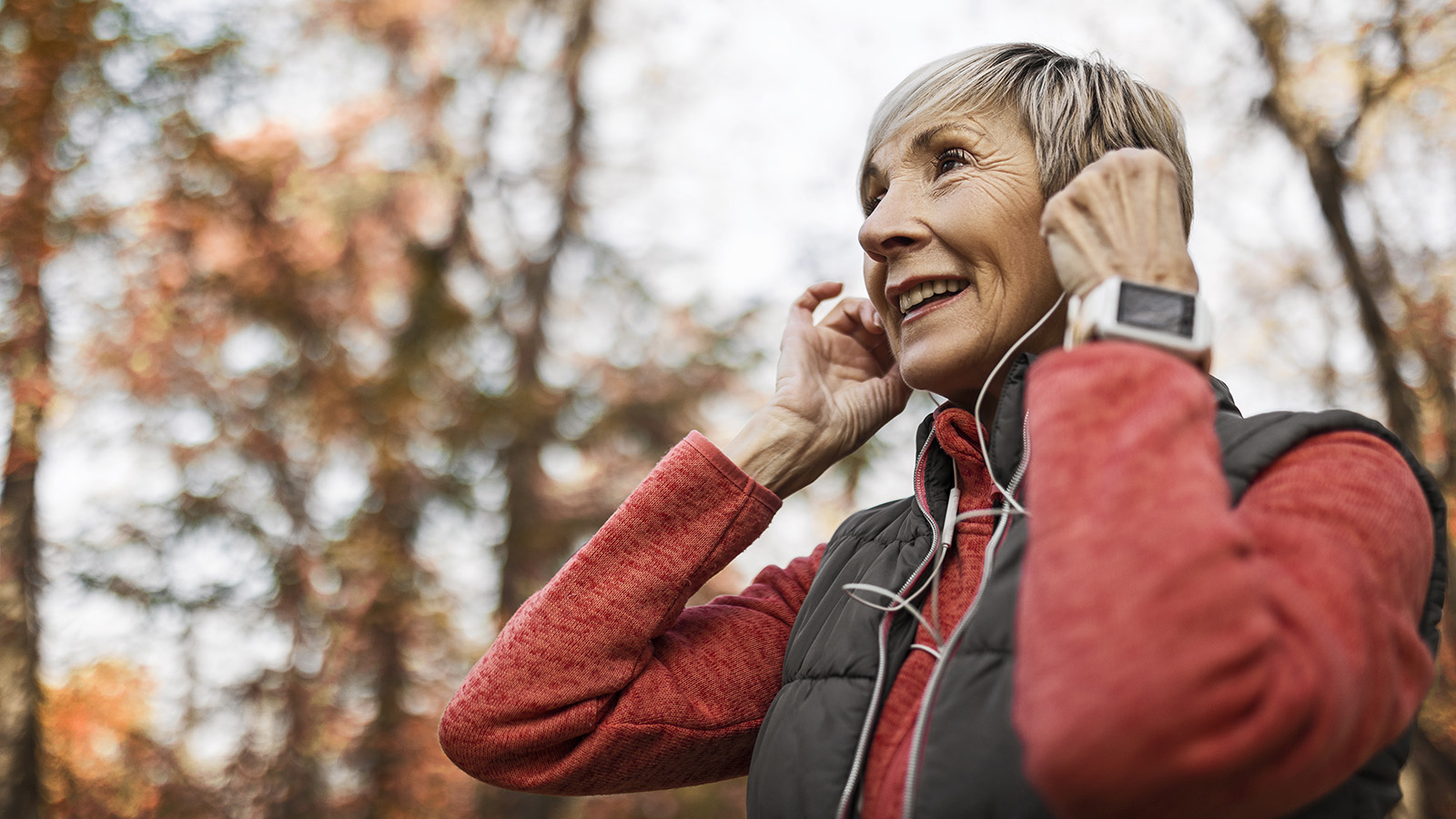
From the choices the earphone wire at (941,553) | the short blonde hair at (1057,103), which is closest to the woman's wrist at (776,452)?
the earphone wire at (941,553)

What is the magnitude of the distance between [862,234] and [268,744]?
940cm

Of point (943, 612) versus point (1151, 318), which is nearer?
point (1151, 318)

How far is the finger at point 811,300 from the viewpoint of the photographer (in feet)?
7.60

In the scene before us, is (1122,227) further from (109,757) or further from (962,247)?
(109,757)

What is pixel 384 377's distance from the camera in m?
10.2

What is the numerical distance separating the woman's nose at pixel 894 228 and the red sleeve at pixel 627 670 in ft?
1.60

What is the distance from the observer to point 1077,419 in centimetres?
105

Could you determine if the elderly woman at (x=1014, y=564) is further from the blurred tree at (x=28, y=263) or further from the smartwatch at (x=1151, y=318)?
the blurred tree at (x=28, y=263)

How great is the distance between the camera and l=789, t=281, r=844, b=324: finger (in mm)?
2316

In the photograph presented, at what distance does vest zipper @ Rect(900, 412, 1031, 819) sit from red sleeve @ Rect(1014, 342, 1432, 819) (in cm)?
21

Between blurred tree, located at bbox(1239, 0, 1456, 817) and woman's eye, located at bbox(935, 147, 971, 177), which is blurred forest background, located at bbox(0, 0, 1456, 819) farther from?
woman's eye, located at bbox(935, 147, 971, 177)

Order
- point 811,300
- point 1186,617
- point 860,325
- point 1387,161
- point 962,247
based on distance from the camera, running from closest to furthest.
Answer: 1. point 1186,617
2. point 962,247
3. point 860,325
4. point 811,300
5. point 1387,161

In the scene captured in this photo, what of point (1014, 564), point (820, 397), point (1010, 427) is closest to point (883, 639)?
point (1014, 564)

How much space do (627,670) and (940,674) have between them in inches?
26.3
